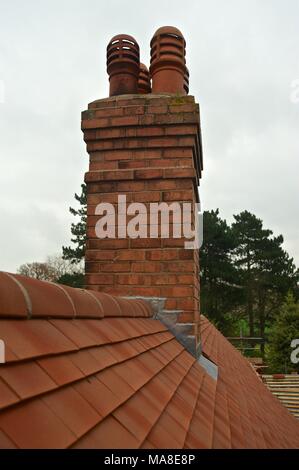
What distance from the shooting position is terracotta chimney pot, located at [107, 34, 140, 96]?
3744 mm

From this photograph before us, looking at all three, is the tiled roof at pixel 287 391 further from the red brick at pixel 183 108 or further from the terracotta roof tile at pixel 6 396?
the terracotta roof tile at pixel 6 396

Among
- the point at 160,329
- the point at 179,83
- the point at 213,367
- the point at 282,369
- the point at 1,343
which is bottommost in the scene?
the point at 282,369

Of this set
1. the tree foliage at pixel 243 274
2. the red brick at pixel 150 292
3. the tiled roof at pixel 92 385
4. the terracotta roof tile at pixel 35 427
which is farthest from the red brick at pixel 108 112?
the tree foliage at pixel 243 274

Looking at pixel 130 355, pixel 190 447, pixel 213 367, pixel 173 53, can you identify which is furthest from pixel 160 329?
pixel 173 53

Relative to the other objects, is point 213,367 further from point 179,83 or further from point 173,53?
point 173,53

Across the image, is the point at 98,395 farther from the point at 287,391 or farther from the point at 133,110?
the point at 287,391

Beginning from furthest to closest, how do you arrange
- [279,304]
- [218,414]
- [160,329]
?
[279,304]
[160,329]
[218,414]

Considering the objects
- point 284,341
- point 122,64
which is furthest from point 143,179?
point 284,341

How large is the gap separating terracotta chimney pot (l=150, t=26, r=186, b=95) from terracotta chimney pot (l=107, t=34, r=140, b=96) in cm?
19

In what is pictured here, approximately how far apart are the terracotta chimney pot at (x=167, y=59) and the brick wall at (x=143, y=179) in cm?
41

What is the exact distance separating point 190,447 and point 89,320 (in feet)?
2.33

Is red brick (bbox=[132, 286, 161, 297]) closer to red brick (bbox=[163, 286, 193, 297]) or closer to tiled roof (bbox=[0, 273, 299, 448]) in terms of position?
red brick (bbox=[163, 286, 193, 297])

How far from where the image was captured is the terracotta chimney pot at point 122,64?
3.74m

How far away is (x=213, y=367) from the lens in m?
3.66
